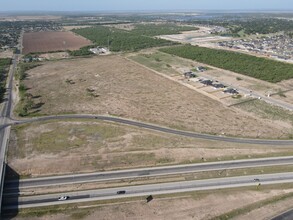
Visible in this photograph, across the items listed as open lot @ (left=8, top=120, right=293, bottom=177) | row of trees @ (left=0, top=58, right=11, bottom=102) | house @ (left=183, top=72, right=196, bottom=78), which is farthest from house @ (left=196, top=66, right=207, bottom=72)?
row of trees @ (left=0, top=58, right=11, bottom=102)

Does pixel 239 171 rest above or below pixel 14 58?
below

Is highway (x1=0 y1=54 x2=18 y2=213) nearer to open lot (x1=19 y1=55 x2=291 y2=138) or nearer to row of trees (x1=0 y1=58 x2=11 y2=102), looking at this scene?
row of trees (x1=0 y1=58 x2=11 y2=102)

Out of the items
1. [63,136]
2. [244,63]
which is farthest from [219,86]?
[63,136]

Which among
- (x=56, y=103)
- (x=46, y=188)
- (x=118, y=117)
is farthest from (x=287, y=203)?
(x=56, y=103)

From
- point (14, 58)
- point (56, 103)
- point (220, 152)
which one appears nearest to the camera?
point (220, 152)

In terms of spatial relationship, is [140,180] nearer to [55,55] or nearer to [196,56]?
[196,56]

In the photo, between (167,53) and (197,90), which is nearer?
(197,90)

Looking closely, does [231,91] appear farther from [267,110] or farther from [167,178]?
[167,178]
